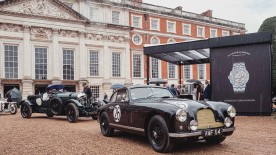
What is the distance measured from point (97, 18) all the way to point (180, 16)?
1194 cm

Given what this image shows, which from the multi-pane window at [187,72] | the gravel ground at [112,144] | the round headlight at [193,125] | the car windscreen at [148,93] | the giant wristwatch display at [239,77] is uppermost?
the multi-pane window at [187,72]

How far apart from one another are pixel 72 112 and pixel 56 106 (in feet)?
4.57

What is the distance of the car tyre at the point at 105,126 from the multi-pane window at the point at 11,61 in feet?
70.7

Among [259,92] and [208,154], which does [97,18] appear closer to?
[259,92]

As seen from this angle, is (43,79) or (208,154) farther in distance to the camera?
(43,79)

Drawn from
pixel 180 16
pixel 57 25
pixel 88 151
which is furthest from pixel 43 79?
pixel 88 151

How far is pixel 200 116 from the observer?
6.25 meters

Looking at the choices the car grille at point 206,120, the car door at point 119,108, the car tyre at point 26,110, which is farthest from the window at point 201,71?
the car grille at point 206,120

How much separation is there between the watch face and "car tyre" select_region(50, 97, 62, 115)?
8.32 m

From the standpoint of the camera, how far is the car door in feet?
25.0

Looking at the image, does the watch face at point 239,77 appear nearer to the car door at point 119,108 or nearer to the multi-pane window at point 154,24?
the car door at point 119,108

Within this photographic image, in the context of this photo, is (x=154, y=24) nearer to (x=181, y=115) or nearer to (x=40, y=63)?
(x=40, y=63)

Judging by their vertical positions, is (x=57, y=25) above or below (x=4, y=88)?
above

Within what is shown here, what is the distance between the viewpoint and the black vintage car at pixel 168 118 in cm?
600
